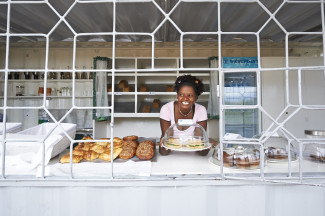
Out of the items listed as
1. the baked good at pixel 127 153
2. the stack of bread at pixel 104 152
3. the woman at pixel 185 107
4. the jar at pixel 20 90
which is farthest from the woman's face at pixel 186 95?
the jar at pixel 20 90

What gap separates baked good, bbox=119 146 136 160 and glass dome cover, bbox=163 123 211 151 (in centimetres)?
26

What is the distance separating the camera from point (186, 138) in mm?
1529

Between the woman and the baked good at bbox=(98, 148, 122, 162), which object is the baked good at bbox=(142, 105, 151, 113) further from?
the baked good at bbox=(98, 148, 122, 162)

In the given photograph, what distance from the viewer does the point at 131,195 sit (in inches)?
50.5

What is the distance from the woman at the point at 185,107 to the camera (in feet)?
6.81

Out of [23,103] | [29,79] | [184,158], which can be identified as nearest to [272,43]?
[184,158]

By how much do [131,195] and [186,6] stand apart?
2150 millimetres

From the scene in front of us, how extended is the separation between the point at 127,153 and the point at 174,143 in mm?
379

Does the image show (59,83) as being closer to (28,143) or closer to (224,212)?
(28,143)

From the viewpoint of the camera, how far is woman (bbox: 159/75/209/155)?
2074mm

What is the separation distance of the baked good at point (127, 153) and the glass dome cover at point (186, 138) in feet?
0.87

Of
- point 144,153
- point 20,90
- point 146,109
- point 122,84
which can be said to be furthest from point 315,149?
point 20,90

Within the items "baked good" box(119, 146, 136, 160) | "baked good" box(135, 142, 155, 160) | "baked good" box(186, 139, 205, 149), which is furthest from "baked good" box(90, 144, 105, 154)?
"baked good" box(186, 139, 205, 149)

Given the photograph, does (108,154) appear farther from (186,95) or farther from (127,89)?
(127,89)
